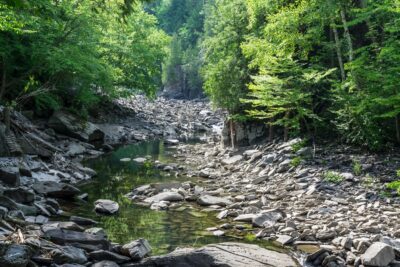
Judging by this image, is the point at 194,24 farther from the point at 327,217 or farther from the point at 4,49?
the point at 327,217

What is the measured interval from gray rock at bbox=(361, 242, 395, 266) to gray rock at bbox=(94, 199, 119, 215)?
7341 mm

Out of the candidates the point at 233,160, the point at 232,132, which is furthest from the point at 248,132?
the point at 233,160

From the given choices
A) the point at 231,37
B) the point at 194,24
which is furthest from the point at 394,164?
the point at 194,24

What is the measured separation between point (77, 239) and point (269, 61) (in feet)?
41.2

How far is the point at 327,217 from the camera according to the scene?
11.7m

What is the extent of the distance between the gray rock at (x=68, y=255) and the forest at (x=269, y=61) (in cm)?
449

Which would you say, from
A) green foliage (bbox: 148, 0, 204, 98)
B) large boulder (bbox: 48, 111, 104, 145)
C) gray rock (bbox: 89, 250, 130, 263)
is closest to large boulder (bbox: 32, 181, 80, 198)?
gray rock (bbox: 89, 250, 130, 263)

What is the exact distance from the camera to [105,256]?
8516 millimetres

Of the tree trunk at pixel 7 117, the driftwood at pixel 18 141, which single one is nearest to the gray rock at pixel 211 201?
the driftwood at pixel 18 141

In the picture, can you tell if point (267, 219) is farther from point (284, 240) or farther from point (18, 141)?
point (18, 141)

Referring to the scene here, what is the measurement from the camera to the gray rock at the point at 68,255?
25.8 feet

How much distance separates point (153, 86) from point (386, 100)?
29668 mm

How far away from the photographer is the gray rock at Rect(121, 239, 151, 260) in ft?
28.7

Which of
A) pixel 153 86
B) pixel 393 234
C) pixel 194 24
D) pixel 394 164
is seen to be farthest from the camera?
pixel 194 24
